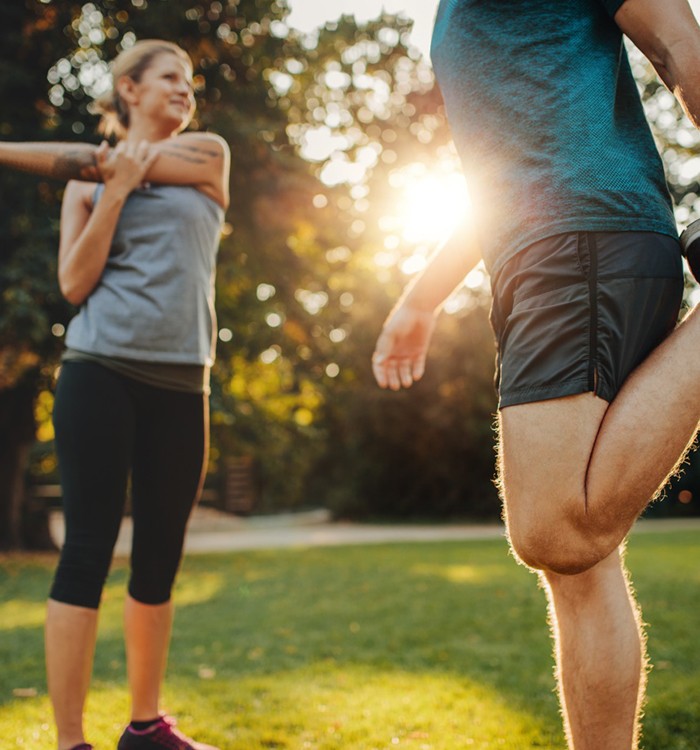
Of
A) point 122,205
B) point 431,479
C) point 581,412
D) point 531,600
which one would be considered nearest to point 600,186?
point 581,412

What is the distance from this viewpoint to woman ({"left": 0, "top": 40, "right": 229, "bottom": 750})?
2264 millimetres

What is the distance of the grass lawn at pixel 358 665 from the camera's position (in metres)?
2.80

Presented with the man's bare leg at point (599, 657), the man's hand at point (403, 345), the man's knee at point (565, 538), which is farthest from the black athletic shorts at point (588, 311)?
the man's hand at point (403, 345)

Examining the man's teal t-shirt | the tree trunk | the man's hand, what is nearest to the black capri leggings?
the man's hand

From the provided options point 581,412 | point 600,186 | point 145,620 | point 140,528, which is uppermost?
point 600,186

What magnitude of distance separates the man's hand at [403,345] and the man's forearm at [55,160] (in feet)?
3.17

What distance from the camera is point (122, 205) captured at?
237cm

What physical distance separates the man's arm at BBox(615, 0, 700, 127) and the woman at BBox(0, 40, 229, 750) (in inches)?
56.5

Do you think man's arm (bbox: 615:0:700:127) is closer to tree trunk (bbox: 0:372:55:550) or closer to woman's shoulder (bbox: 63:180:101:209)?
woman's shoulder (bbox: 63:180:101:209)

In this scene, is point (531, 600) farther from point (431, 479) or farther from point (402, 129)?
point (431, 479)

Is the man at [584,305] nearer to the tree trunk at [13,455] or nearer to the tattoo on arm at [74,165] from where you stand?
the tattoo on arm at [74,165]

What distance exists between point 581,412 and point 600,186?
0.41 metres

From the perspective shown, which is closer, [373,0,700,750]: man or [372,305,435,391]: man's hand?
[373,0,700,750]: man

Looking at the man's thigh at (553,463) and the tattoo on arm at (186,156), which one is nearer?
the man's thigh at (553,463)
